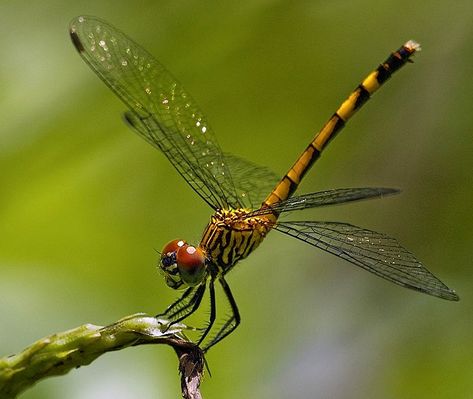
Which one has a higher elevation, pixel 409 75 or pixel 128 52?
pixel 409 75

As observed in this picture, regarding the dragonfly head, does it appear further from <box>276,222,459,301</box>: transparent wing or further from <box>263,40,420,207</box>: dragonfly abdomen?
<box>263,40,420,207</box>: dragonfly abdomen

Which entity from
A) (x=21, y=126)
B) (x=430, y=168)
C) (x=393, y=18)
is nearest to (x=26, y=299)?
A: (x=21, y=126)

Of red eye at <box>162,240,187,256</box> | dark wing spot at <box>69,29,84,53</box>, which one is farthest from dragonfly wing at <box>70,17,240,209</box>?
red eye at <box>162,240,187,256</box>

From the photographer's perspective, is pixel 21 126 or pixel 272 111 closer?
pixel 21 126

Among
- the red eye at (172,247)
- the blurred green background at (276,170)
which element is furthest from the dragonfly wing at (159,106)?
the red eye at (172,247)

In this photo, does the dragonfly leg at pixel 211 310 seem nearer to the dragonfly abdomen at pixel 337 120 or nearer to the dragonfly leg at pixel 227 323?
the dragonfly leg at pixel 227 323

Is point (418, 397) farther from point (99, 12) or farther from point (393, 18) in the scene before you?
point (99, 12)
